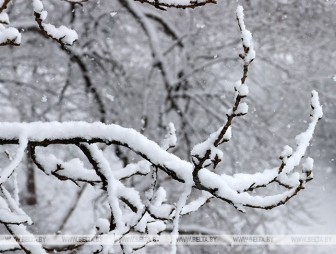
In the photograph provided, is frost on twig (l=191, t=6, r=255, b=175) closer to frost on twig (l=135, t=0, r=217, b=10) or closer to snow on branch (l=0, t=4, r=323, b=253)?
snow on branch (l=0, t=4, r=323, b=253)

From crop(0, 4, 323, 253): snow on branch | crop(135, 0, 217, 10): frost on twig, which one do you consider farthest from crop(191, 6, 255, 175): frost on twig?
crop(135, 0, 217, 10): frost on twig

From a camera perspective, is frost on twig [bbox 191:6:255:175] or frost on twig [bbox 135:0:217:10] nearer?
frost on twig [bbox 191:6:255:175]

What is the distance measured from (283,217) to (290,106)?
199 cm

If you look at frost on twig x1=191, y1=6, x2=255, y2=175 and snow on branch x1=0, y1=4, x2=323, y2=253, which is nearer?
frost on twig x1=191, y1=6, x2=255, y2=175

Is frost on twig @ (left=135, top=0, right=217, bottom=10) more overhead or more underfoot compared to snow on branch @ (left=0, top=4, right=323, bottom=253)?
more overhead

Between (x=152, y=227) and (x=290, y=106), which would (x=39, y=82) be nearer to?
(x=290, y=106)

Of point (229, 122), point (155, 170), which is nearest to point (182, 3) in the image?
point (229, 122)

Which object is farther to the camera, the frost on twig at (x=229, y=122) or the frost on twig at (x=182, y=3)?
the frost on twig at (x=182, y=3)

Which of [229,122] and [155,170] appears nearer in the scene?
[229,122]

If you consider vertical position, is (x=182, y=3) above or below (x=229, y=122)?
above

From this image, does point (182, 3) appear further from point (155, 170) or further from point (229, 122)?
point (155, 170)

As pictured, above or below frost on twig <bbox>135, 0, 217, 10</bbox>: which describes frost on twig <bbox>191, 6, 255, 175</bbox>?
below

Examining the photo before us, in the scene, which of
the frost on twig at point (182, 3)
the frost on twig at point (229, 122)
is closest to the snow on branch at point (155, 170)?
the frost on twig at point (229, 122)

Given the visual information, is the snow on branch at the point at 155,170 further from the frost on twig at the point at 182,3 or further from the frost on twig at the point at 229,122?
the frost on twig at the point at 182,3
